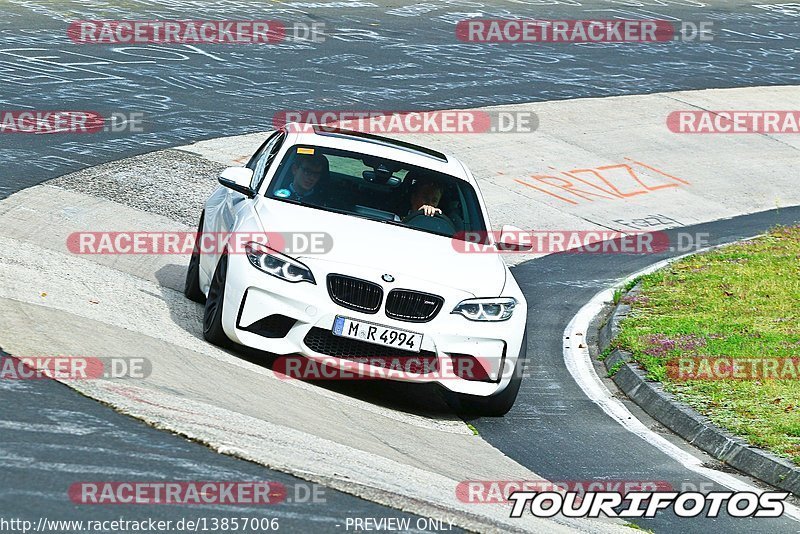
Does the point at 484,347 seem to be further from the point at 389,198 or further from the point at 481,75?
the point at 481,75

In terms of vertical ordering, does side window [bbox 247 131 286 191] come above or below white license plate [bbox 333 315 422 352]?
above

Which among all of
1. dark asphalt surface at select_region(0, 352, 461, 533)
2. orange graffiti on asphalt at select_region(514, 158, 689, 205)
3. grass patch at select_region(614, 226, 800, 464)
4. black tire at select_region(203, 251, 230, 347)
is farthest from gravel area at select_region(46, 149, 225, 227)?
dark asphalt surface at select_region(0, 352, 461, 533)

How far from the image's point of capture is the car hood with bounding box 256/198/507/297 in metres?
8.47

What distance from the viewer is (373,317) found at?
8266 mm

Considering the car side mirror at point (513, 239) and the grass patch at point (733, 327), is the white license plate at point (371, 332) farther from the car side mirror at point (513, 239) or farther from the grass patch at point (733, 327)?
the grass patch at point (733, 327)

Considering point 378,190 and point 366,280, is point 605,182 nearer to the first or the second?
point 378,190

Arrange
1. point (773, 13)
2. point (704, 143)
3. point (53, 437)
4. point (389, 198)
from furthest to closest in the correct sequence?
point (773, 13) < point (704, 143) < point (389, 198) < point (53, 437)

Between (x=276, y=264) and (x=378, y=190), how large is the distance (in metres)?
1.53

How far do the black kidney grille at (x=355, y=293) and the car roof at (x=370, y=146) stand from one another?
1.90 metres

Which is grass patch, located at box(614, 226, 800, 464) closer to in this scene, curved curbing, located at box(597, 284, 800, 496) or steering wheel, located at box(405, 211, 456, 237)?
curved curbing, located at box(597, 284, 800, 496)

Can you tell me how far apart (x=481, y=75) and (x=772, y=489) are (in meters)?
16.2

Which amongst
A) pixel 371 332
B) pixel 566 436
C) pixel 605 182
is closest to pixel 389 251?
pixel 371 332

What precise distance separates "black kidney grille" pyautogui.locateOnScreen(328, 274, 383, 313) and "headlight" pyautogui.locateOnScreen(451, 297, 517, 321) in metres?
0.55

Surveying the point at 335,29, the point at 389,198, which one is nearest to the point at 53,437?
the point at 389,198
